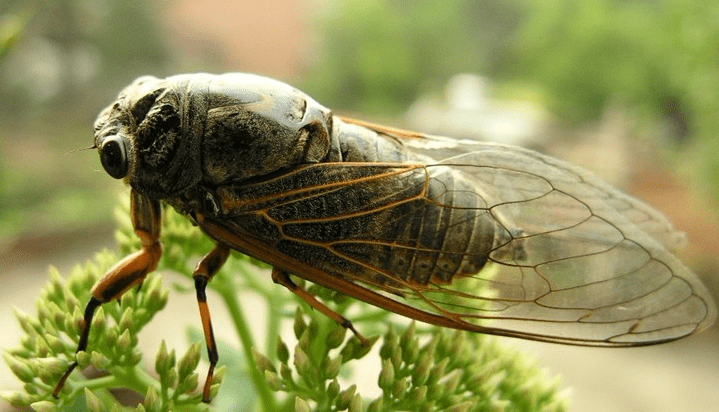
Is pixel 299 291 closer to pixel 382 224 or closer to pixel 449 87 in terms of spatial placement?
pixel 382 224

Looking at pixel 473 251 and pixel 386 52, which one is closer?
pixel 473 251

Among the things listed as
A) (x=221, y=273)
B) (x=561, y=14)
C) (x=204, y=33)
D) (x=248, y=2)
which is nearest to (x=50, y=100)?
(x=204, y=33)

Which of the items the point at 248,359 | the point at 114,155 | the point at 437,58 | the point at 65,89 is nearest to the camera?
the point at 114,155

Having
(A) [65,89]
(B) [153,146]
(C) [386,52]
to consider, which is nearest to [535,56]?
(C) [386,52]

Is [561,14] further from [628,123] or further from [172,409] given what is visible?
[172,409]

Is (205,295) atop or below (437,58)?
atop

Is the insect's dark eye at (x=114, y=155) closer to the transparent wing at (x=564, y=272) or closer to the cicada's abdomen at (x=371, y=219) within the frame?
the cicada's abdomen at (x=371, y=219)
